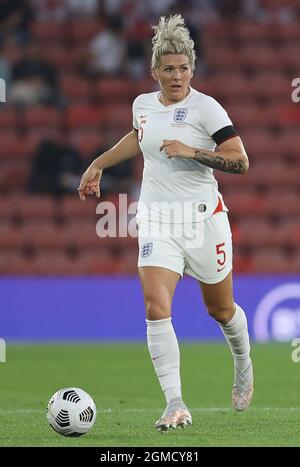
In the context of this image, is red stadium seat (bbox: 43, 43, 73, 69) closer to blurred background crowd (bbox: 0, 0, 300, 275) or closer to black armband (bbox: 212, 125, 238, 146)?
blurred background crowd (bbox: 0, 0, 300, 275)

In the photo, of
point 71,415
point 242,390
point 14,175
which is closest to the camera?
point 71,415

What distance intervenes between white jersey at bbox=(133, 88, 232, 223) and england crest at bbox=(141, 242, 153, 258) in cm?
17

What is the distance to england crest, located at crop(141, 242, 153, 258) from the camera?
21.7 feet

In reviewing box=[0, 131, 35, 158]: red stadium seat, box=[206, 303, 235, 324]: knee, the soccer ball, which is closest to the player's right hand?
box=[206, 303, 235, 324]: knee

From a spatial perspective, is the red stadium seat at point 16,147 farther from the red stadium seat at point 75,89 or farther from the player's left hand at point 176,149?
the player's left hand at point 176,149

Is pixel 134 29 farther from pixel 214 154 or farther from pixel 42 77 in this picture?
pixel 214 154

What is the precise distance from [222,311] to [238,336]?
0.27 meters

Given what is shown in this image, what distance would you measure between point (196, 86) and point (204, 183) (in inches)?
407

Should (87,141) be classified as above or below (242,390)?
above

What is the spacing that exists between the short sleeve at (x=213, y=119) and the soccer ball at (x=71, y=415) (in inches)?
65.7

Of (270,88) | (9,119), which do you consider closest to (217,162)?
(9,119)

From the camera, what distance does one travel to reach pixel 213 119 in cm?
664

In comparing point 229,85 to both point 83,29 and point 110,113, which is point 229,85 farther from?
point 83,29
